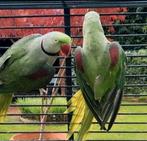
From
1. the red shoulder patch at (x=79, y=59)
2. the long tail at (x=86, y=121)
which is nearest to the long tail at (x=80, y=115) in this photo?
the long tail at (x=86, y=121)

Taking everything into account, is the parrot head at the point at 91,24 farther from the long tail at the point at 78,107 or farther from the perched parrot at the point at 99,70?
the long tail at the point at 78,107

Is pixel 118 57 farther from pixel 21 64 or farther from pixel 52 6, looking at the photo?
pixel 52 6

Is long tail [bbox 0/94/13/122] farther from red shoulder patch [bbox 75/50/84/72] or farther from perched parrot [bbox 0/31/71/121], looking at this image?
red shoulder patch [bbox 75/50/84/72]

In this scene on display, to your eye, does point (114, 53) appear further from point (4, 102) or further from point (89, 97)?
point (4, 102)

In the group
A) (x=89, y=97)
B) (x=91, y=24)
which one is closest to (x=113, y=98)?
(x=89, y=97)

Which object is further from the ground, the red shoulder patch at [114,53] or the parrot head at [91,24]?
the parrot head at [91,24]

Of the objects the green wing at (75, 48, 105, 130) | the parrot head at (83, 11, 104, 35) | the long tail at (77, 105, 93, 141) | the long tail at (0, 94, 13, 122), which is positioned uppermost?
the parrot head at (83, 11, 104, 35)

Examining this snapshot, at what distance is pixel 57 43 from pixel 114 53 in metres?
A: 0.12

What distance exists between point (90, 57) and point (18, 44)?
16 cm

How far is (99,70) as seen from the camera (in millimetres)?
882

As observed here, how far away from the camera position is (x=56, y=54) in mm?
884

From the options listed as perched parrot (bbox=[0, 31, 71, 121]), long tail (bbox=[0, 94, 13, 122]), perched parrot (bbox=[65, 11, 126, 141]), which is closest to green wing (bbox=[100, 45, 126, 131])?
perched parrot (bbox=[65, 11, 126, 141])

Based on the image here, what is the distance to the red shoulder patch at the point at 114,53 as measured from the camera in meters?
0.89

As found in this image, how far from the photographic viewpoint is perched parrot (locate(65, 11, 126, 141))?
0.87 meters
